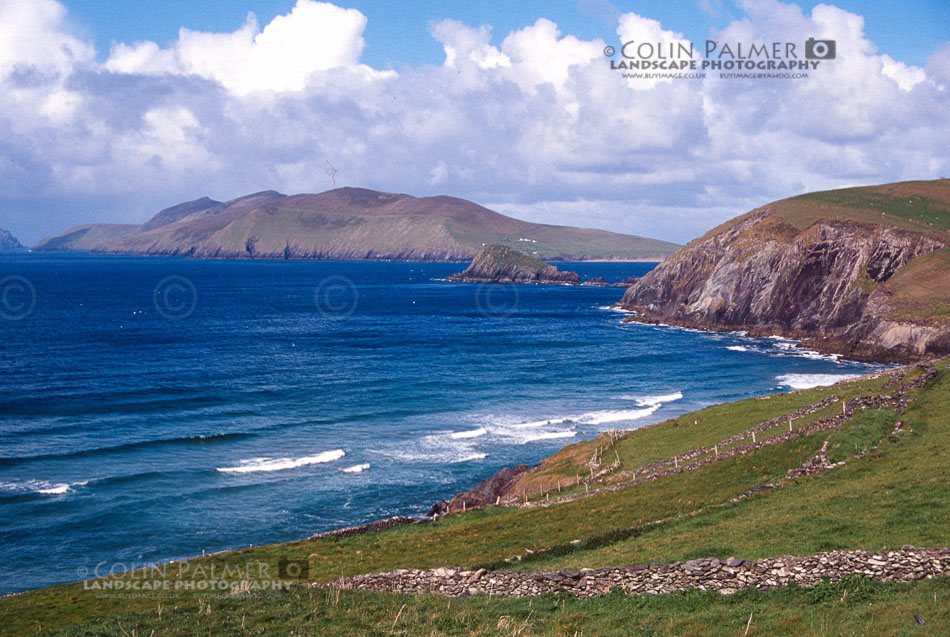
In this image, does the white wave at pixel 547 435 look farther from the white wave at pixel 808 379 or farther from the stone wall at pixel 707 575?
the stone wall at pixel 707 575

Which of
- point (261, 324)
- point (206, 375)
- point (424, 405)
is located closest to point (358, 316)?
point (261, 324)

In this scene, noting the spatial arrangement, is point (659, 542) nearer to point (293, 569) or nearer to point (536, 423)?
point (293, 569)

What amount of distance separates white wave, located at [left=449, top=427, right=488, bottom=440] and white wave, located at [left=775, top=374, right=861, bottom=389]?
1490 inches

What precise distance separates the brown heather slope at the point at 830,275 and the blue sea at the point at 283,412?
1049cm

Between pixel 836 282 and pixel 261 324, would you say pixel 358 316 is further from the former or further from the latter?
pixel 836 282

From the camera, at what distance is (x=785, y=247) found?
133500mm

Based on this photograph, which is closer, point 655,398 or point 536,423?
point 536,423

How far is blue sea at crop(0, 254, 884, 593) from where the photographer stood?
4431 centimetres

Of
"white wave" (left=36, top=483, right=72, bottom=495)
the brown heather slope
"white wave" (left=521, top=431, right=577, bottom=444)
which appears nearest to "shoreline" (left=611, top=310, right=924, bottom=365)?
the brown heather slope

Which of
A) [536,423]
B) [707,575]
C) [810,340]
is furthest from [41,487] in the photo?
[810,340]

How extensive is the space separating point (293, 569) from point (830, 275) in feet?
396

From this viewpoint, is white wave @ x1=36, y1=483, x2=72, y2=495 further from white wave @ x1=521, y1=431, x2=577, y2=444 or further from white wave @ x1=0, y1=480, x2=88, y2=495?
white wave @ x1=521, y1=431, x2=577, y2=444

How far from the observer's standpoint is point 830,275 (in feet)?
406

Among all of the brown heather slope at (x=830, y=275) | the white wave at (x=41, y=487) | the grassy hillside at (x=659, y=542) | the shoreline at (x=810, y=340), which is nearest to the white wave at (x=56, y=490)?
the white wave at (x=41, y=487)
